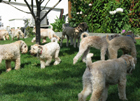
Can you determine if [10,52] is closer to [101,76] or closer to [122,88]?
[101,76]

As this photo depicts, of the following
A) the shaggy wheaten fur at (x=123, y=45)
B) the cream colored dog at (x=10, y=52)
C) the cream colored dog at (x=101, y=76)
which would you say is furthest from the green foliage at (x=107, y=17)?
the cream colored dog at (x=101, y=76)

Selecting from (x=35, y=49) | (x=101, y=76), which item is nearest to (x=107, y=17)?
(x=35, y=49)

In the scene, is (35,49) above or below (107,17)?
below

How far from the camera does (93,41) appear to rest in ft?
21.8

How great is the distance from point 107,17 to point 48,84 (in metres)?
10.9

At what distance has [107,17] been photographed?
571 inches

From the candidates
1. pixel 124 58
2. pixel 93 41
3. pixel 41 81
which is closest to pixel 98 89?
pixel 124 58

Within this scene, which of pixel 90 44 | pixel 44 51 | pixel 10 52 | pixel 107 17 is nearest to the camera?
pixel 10 52

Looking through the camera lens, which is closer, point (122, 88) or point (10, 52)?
point (122, 88)

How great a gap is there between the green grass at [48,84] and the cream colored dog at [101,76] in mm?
542

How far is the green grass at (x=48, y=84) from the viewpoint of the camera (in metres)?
4.03

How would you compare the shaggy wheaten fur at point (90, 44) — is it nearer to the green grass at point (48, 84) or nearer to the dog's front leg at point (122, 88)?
the green grass at point (48, 84)

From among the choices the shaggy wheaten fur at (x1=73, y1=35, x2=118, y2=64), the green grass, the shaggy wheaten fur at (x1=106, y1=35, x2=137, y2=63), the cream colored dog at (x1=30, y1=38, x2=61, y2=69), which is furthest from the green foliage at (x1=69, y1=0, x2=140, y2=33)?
the green grass

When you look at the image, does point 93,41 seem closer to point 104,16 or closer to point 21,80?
point 21,80
